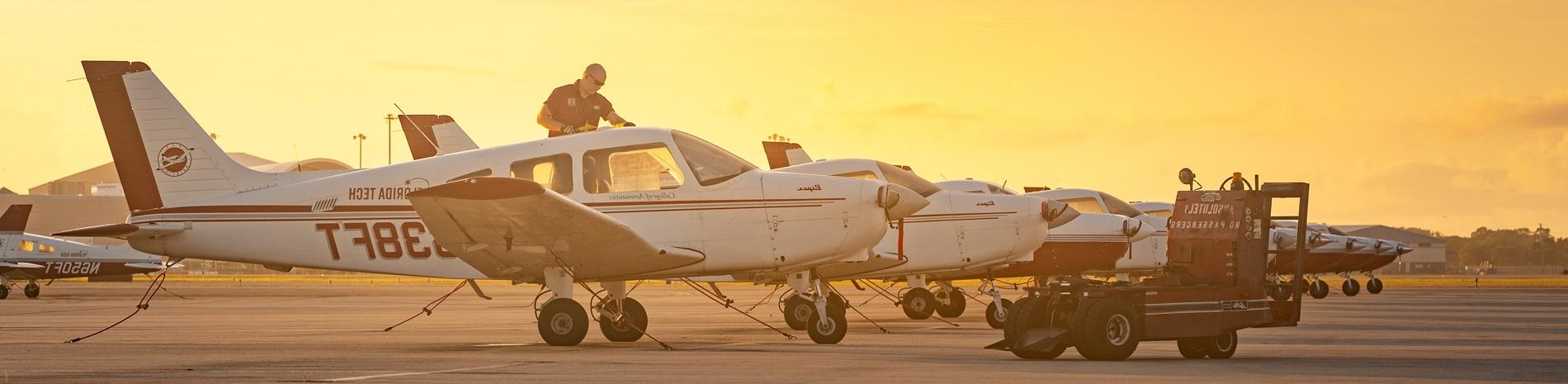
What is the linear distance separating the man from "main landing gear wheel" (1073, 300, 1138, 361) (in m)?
6.03

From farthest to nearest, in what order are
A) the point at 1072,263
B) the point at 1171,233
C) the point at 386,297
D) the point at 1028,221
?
the point at 386,297 < the point at 1072,263 < the point at 1028,221 < the point at 1171,233

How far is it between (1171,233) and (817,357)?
12.3ft

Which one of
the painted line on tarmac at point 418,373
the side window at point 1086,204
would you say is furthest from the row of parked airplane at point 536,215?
the side window at point 1086,204

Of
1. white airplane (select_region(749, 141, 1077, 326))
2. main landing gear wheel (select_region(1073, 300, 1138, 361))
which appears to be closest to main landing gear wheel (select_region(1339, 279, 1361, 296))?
white airplane (select_region(749, 141, 1077, 326))

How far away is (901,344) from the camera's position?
1659 centimetres

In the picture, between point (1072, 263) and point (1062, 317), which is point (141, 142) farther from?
point (1072, 263)

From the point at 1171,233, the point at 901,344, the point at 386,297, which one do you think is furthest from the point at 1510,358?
the point at 386,297

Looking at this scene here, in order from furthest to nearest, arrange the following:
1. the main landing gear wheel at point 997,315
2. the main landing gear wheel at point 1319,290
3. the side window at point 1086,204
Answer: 1. the main landing gear wheel at point 1319,290
2. the side window at point 1086,204
3. the main landing gear wheel at point 997,315

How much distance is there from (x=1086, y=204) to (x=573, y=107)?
38.3ft

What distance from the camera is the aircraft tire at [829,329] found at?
16.7 meters

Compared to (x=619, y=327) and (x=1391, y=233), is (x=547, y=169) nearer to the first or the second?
(x=619, y=327)

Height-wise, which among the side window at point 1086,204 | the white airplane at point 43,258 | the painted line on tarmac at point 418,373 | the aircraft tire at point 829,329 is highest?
the side window at point 1086,204

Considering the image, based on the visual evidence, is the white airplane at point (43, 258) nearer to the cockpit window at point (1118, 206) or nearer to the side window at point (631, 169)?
the cockpit window at point (1118, 206)

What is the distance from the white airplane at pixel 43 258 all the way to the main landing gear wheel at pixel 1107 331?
36.4 m
